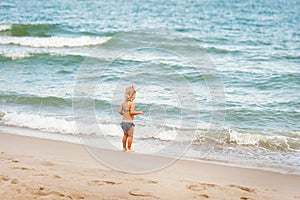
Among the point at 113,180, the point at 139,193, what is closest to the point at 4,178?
the point at 113,180

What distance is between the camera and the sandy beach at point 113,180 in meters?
4.87

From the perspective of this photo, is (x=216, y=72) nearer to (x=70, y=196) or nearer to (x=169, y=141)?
(x=169, y=141)

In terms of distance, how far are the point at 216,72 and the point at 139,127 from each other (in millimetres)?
6415

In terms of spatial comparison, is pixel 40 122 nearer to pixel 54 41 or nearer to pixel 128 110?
pixel 128 110

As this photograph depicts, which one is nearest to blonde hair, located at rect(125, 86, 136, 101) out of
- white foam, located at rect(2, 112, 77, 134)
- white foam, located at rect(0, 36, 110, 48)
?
white foam, located at rect(2, 112, 77, 134)

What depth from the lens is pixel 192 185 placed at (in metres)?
5.52

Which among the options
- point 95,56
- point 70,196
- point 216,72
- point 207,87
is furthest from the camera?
point 95,56

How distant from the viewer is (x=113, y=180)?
17.5 feet

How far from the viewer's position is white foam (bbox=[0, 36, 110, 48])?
21.3 meters

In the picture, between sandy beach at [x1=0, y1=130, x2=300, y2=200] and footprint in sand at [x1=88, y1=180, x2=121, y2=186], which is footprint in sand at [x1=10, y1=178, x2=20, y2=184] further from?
footprint in sand at [x1=88, y1=180, x2=121, y2=186]

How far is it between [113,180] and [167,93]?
22.3 ft

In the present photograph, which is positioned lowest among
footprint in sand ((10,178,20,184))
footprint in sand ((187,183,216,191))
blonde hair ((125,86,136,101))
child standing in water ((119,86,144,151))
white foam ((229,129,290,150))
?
footprint in sand ((10,178,20,184))

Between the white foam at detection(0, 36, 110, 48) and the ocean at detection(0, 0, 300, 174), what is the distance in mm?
52

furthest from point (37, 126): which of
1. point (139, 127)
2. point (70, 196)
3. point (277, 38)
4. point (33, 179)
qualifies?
point (277, 38)
